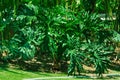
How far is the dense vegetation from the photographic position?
12719 millimetres

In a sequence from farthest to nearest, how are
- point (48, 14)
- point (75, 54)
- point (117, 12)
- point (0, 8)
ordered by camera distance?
point (117, 12) < point (48, 14) < point (75, 54) < point (0, 8)

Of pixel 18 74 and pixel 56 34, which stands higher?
pixel 56 34

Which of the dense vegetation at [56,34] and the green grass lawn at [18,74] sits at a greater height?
the dense vegetation at [56,34]

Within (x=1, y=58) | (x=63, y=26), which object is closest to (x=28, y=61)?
(x=1, y=58)

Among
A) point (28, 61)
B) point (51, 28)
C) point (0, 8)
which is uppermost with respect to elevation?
point (0, 8)

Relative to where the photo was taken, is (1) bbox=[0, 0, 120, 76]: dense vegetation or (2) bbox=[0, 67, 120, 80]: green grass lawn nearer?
(2) bbox=[0, 67, 120, 80]: green grass lawn

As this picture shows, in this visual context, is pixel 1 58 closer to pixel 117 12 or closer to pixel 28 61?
pixel 28 61

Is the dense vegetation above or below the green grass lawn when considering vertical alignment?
above

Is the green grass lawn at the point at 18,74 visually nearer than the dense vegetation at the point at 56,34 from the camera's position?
Yes

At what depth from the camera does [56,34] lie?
504 inches

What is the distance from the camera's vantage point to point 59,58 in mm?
13516

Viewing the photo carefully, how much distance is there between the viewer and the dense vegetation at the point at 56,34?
12719 millimetres

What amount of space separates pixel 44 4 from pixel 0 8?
2.50m

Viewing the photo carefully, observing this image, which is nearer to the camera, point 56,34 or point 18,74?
point 18,74
